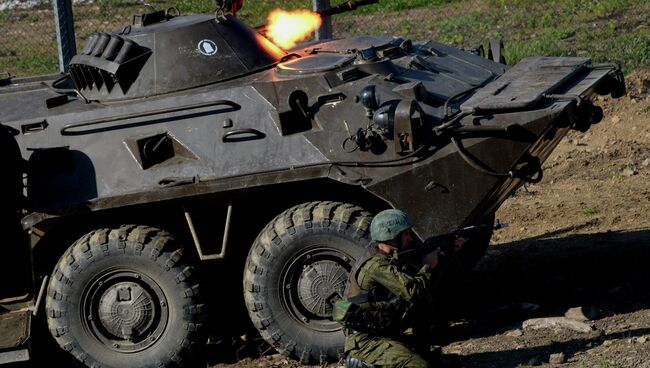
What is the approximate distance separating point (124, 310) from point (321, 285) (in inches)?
58.0

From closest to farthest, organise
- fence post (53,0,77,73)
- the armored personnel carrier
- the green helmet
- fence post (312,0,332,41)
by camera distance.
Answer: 1. the green helmet
2. the armored personnel carrier
3. fence post (53,0,77,73)
4. fence post (312,0,332,41)

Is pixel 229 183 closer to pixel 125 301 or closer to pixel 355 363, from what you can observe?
pixel 125 301

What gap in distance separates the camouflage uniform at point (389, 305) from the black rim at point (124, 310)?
6.75 ft

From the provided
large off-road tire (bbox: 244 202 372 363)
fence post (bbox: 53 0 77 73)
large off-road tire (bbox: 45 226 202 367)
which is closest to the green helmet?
large off-road tire (bbox: 244 202 372 363)

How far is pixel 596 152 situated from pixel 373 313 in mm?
7837

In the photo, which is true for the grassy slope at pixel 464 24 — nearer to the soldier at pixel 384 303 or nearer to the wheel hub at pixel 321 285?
the wheel hub at pixel 321 285

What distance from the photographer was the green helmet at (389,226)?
29.2 feet

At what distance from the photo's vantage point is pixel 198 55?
36.4ft

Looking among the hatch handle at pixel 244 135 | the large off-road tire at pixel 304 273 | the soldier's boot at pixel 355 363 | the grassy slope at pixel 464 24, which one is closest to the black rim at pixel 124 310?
the large off-road tire at pixel 304 273

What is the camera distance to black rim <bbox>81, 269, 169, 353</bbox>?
10406mm

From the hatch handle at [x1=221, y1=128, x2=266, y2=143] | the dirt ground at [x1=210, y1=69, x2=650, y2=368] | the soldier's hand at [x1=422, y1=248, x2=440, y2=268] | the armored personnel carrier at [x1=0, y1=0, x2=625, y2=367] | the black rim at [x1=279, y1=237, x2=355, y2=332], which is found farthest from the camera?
the hatch handle at [x1=221, y1=128, x2=266, y2=143]

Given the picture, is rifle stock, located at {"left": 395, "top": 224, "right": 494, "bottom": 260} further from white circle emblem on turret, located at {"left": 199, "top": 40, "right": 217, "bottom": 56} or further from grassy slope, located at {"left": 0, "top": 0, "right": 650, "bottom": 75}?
grassy slope, located at {"left": 0, "top": 0, "right": 650, "bottom": 75}

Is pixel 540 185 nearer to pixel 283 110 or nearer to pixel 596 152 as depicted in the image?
pixel 596 152

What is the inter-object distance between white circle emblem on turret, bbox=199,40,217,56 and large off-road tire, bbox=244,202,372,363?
1603mm
